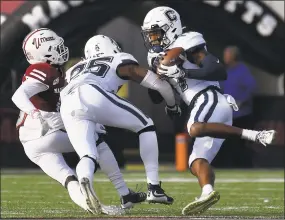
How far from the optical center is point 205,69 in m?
8.18

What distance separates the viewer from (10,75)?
1373cm

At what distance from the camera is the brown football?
8195 millimetres

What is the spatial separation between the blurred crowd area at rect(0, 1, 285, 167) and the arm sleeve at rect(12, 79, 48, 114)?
195 inches

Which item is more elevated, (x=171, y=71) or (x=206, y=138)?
(x=171, y=71)

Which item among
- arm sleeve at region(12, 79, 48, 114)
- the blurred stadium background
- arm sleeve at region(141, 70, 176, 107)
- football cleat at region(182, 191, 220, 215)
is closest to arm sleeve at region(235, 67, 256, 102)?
the blurred stadium background

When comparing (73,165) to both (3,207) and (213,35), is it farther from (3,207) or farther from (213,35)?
(3,207)

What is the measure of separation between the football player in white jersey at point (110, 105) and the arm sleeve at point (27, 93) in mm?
184

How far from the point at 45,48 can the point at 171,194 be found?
246 cm

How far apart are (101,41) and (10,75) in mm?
5284

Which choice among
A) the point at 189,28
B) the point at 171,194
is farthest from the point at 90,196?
the point at 189,28

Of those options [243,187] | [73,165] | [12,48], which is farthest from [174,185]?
[12,48]

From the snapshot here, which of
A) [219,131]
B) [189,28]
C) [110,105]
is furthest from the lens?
[189,28]

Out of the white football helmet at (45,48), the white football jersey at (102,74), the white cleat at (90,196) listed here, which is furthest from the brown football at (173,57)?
the white cleat at (90,196)

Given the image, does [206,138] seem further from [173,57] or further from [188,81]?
[173,57]
